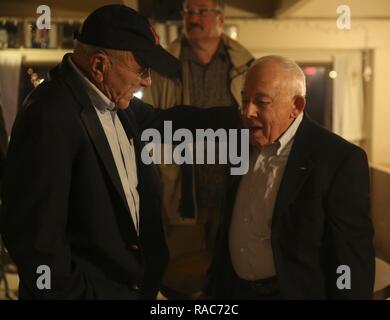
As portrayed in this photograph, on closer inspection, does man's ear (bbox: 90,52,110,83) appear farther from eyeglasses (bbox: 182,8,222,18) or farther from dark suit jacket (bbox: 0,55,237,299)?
eyeglasses (bbox: 182,8,222,18)

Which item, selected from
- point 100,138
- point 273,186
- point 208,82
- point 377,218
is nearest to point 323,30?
point 377,218

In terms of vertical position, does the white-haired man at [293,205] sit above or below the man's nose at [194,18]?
below

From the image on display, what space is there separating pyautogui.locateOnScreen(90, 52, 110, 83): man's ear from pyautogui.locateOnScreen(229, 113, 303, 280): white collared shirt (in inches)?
16.5

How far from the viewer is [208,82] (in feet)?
4.57

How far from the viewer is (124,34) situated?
98cm

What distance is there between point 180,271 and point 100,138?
0.57m

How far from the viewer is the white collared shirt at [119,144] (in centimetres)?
100

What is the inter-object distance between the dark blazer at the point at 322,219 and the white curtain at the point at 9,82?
0.75 meters

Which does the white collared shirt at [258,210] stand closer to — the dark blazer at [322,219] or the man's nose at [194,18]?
the dark blazer at [322,219]

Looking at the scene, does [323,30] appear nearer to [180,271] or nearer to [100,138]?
[180,271]

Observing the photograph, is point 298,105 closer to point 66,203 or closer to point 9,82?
point 66,203

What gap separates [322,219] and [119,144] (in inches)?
19.5
